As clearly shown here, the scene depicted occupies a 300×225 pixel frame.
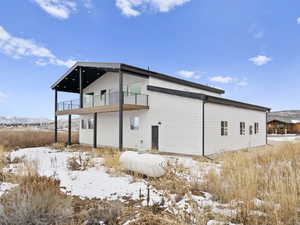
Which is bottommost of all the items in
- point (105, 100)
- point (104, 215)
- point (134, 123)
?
point (104, 215)

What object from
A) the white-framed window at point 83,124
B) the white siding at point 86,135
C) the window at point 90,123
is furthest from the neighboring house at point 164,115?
the white-framed window at point 83,124

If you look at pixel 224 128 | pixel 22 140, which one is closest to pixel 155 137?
pixel 224 128

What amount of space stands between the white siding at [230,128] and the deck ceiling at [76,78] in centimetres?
1136

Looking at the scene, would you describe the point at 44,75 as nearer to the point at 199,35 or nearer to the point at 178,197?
the point at 199,35

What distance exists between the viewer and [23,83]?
2916 centimetres

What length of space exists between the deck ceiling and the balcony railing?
178cm

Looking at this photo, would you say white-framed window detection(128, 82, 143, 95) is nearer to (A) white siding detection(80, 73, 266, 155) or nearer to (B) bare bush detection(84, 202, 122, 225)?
(A) white siding detection(80, 73, 266, 155)

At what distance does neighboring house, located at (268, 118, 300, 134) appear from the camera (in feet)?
118

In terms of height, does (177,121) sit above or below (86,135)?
above

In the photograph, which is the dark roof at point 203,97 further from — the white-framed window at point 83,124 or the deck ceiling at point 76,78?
the white-framed window at point 83,124

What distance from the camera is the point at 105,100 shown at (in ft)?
59.2

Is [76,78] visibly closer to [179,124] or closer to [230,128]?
[179,124]

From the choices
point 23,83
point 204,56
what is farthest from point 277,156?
point 23,83

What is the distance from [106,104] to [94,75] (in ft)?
12.1
